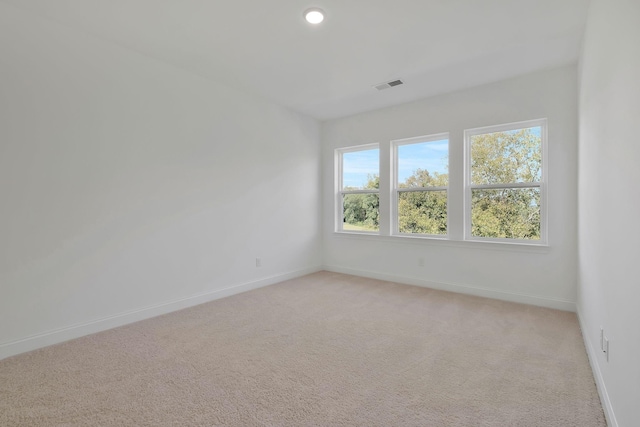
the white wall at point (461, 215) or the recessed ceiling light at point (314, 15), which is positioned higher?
the recessed ceiling light at point (314, 15)

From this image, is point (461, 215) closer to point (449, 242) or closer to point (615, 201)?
point (449, 242)

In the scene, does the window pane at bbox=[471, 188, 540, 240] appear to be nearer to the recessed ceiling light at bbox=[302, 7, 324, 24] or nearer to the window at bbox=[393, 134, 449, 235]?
the window at bbox=[393, 134, 449, 235]

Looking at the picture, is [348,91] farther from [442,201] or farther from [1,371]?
[1,371]

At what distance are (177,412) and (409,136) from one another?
4052mm

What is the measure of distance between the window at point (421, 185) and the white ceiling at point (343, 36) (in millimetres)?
882

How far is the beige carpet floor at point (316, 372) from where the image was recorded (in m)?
1.70

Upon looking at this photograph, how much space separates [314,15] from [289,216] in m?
2.88

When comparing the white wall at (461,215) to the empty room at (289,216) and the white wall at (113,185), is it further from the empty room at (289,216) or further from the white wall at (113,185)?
the white wall at (113,185)

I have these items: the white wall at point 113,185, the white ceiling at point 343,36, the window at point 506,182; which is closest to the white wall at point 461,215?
the window at point 506,182

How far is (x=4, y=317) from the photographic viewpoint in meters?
2.33

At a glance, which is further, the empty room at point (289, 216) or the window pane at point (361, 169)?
the window pane at point (361, 169)

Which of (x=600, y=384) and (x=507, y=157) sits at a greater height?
(x=507, y=157)

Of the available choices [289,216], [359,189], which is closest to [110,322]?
[289,216]

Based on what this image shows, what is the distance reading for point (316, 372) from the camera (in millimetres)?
2141
